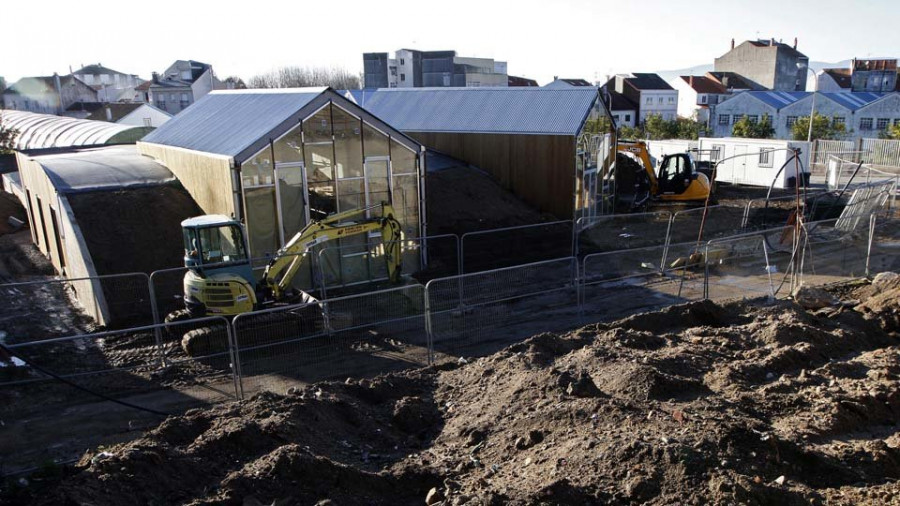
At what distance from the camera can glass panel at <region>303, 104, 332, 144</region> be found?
17.4 m

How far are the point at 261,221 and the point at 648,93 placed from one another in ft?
206

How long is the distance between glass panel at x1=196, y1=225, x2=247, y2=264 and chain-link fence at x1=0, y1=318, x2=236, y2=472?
141cm

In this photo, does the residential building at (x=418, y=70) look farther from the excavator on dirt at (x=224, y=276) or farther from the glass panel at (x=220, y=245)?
the glass panel at (x=220, y=245)

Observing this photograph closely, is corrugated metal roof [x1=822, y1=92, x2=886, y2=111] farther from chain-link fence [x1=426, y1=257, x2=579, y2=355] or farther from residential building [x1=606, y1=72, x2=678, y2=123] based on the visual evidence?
chain-link fence [x1=426, y1=257, x2=579, y2=355]

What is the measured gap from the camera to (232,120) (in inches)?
768

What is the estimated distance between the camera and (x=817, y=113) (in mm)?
52250

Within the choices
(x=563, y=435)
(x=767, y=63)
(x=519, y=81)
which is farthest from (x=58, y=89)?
(x=767, y=63)

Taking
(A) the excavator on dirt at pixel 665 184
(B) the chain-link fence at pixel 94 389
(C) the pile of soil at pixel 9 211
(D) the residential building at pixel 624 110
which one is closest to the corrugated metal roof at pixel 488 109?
(A) the excavator on dirt at pixel 665 184

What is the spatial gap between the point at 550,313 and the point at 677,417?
716 centimetres

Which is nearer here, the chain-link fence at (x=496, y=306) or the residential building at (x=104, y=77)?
the chain-link fence at (x=496, y=306)

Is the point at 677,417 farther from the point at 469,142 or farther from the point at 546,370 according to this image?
the point at 469,142

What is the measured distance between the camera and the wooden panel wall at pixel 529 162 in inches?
938

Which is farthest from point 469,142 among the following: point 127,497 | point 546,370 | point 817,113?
point 817,113

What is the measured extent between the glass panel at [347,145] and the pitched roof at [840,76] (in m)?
82.2
